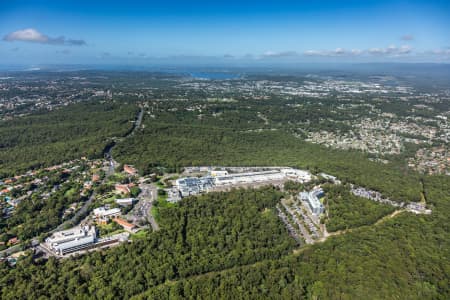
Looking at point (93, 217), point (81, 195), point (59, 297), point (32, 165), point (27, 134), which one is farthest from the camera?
point (27, 134)

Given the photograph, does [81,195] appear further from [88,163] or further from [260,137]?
[260,137]

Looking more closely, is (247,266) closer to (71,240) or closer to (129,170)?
(71,240)

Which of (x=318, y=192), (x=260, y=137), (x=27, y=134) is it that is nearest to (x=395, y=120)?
(x=260, y=137)

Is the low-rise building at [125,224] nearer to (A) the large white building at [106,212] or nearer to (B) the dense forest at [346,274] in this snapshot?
(A) the large white building at [106,212]

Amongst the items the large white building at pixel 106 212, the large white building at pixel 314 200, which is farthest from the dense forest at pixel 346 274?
the large white building at pixel 106 212

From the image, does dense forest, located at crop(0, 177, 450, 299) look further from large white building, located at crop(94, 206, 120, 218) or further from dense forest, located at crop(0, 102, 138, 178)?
dense forest, located at crop(0, 102, 138, 178)

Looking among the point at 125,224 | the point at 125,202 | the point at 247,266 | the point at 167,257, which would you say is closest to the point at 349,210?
the point at 247,266
